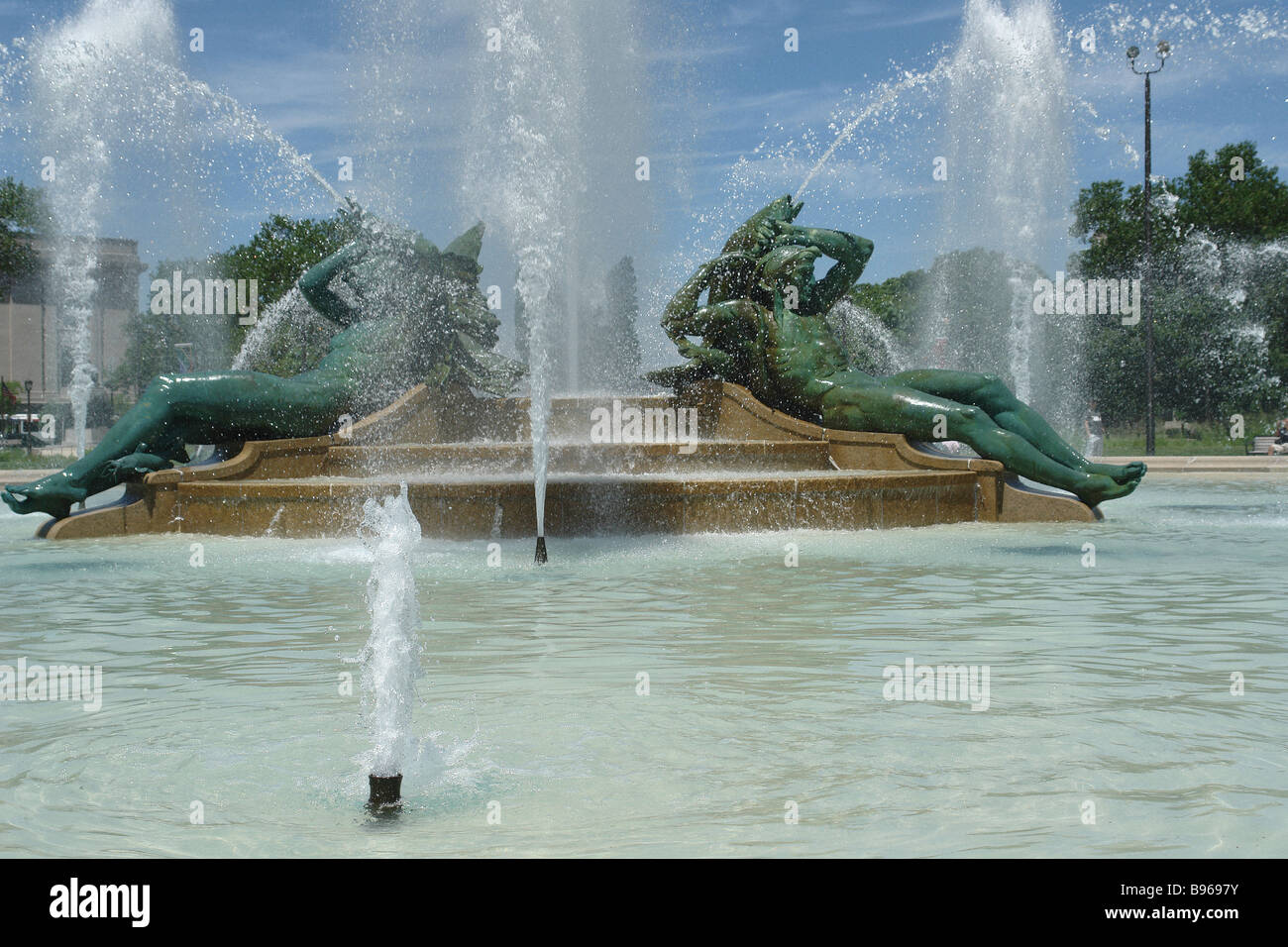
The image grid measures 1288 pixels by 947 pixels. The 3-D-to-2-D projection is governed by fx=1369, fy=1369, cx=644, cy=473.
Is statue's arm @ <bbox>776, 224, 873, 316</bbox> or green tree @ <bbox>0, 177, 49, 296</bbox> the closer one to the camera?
statue's arm @ <bbox>776, 224, 873, 316</bbox>

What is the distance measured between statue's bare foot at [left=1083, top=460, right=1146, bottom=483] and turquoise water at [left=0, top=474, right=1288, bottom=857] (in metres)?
3.29

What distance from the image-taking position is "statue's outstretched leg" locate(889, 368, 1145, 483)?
43.6 feet

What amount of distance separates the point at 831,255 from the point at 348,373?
215 inches

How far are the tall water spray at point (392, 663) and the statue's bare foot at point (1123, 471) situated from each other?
909 centimetres

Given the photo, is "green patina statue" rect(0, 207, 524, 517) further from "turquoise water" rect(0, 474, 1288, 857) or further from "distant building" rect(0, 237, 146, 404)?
"distant building" rect(0, 237, 146, 404)

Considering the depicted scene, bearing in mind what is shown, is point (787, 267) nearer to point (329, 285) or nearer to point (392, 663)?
point (329, 285)

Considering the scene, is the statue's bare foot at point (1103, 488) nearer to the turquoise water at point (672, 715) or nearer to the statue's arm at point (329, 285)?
the turquoise water at point (672, 715)

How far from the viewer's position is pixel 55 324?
71812 mm

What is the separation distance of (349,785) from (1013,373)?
32.7 metres

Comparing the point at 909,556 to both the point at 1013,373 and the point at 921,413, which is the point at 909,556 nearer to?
the point at 921,413

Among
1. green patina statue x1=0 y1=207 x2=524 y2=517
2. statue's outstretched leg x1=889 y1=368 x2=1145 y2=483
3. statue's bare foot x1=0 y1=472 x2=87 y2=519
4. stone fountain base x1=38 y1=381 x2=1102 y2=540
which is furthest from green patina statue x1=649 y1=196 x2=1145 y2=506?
statue's bare foot x1=0 y1=472 x2=87 y2=519

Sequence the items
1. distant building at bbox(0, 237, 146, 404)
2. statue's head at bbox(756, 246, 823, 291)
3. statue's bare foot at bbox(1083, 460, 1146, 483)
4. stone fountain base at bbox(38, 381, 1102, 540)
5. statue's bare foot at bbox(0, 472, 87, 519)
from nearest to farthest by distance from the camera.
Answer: stone fountain base at bbox(38, 381, 1102, 540) → statue's bare foot at bbox(0, 472, 87, 519) → statue's bare foot at bbox(1083, 460, 1146, 483) → statue's head at bbox(756, 246, 823, 291) → distant building at bbox(0, 237, 146, 404)
